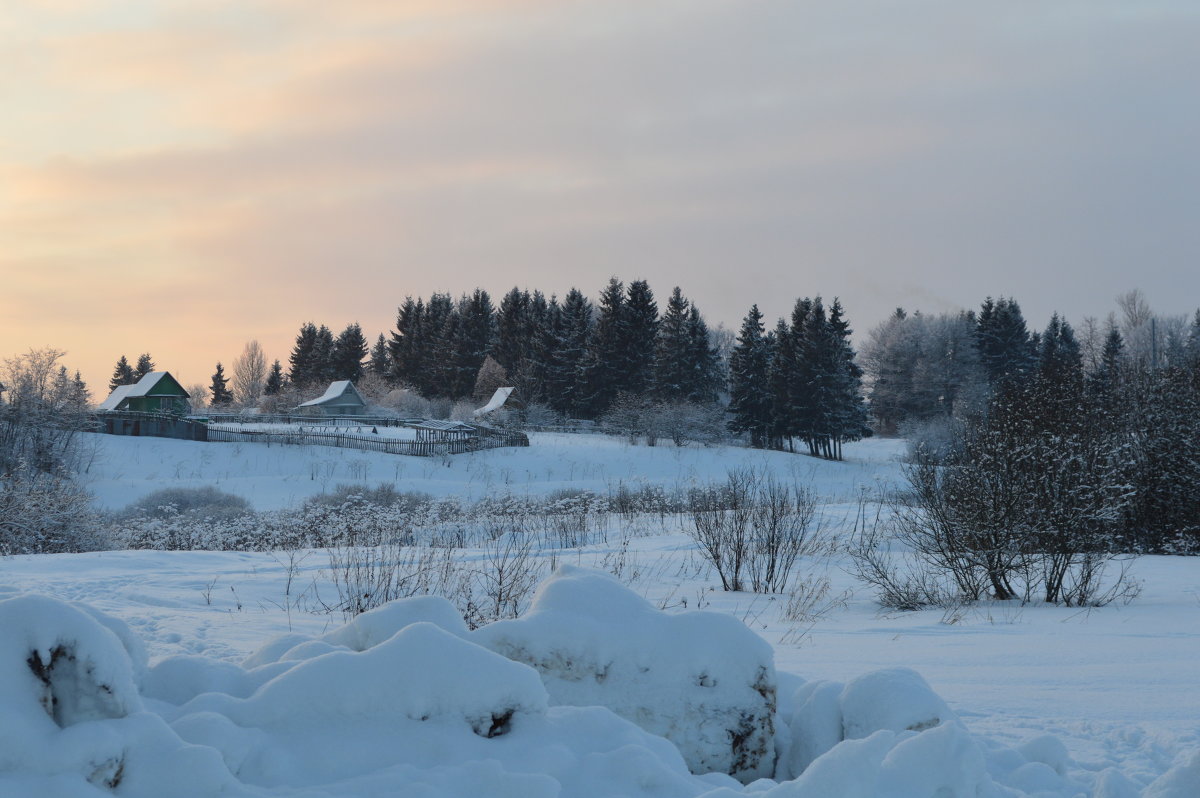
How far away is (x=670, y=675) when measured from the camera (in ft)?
15.3

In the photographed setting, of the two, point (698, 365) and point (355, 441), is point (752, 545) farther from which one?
point (698, 365)

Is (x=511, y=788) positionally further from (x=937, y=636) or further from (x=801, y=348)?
(x=801, y=348)


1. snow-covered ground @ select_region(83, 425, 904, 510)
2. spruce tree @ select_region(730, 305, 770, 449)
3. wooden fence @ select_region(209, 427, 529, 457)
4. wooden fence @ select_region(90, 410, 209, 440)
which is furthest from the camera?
spruce tree @ select_region(730, 305, 770, 449)

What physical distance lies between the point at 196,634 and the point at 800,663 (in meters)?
4.53

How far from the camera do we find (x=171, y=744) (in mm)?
3133

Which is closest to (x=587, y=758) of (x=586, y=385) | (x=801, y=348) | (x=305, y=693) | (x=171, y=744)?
(x=305, y=693)

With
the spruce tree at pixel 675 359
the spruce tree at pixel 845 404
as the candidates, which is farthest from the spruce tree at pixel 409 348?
the spruce tree at pixel 845 404

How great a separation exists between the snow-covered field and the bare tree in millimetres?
83052

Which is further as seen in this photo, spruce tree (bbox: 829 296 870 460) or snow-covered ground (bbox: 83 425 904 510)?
spruce tree (bbox: 829 296 870 460)

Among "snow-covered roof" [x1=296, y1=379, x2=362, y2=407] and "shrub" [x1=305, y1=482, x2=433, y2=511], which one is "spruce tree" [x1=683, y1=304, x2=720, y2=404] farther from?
"shrub" [x1=305, y1=482, x2=433, y2=511]

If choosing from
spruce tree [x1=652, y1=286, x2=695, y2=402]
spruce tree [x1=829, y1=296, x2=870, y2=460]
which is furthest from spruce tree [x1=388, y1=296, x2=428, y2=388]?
spruce tree [x1=829, y1=296, x2=870, y2=460]

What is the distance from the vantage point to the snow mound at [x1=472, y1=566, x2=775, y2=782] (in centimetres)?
458

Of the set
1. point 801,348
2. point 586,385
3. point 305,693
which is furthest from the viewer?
point 586,385

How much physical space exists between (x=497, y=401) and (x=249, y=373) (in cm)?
4405
